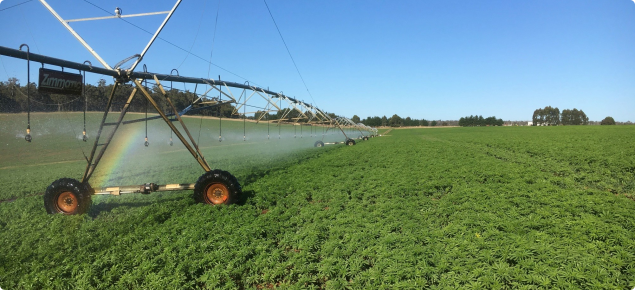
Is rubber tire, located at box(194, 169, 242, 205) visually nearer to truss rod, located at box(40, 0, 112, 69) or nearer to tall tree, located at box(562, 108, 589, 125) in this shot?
truss rod, located at box(40, 0, 112, 69)

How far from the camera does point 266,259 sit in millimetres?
6977

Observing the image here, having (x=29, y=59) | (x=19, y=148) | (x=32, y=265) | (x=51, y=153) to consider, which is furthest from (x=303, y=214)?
(x=19, y=148)

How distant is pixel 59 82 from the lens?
27.1 ft

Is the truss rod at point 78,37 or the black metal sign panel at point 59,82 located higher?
the truss rod at point 78,37

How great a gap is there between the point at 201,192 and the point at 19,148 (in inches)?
1748

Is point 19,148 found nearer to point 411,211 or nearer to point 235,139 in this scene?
point 235,139

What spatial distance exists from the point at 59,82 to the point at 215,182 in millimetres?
5415

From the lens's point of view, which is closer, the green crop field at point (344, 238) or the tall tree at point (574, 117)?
the green crop field at point (344, 238)

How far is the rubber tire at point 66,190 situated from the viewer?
10.0 meters

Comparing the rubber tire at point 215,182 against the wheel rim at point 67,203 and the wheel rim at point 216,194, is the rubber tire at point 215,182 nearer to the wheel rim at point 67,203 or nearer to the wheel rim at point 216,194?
the wheel rim at point 216,194

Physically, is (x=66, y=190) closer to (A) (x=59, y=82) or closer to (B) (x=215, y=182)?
(A) (x=59, y=82)

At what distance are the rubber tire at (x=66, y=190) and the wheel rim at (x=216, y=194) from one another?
404 centimetres

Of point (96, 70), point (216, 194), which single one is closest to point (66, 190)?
point (96, 70)

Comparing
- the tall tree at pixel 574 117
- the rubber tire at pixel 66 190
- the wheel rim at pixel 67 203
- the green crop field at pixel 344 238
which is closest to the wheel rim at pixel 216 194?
the green crop field at pixel 344 238
